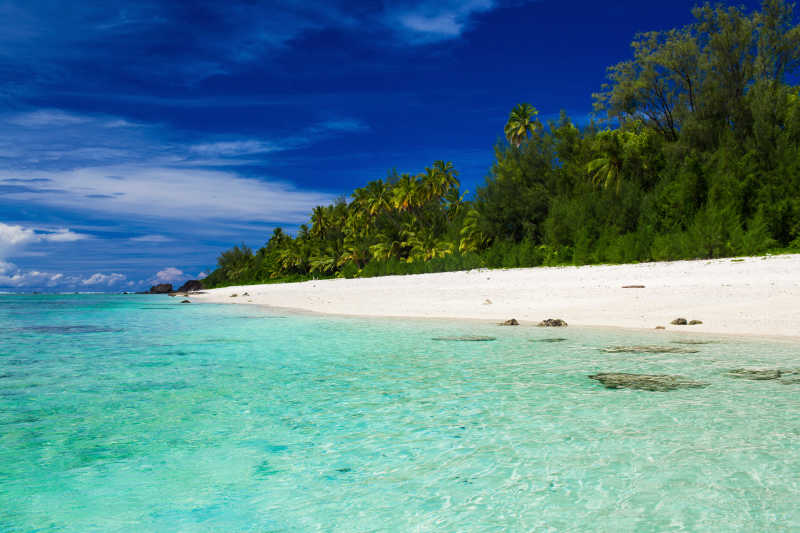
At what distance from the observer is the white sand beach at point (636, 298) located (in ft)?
40.5

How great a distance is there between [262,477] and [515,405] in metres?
2.99

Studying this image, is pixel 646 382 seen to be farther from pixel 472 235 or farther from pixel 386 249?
pixel 386 249

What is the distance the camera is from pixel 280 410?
590 cm

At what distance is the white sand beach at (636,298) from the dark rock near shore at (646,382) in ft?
18.0

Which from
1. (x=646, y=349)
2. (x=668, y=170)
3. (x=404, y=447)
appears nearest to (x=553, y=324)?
(x=646, y=349)

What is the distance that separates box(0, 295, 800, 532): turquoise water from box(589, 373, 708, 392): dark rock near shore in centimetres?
22

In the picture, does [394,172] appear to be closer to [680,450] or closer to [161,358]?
[161,358]

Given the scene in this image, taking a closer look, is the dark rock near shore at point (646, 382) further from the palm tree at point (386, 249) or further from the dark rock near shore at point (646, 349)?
the palm tree at point (386, 249)

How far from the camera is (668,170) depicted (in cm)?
3047

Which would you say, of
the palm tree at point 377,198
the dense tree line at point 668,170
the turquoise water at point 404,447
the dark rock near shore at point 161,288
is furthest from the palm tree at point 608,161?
the dark rock near shore at point 161,288

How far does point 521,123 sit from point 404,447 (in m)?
57.2

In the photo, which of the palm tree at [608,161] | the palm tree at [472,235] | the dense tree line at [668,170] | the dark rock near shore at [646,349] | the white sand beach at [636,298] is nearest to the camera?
the dark rock near shore at [646,349]

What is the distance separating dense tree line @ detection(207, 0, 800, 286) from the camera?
23.8 metres

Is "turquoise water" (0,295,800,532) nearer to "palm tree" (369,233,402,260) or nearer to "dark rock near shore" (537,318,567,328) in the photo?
"dark rock near shore" (537,318,567,328)
